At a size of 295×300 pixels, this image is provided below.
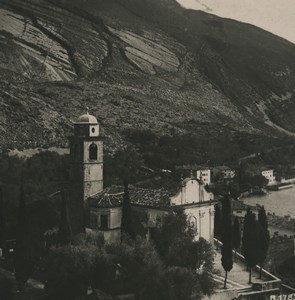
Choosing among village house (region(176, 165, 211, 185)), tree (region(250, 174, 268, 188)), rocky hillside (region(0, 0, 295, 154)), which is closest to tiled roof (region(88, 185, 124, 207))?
rocky hillside (region(0, 0, 295, 154))

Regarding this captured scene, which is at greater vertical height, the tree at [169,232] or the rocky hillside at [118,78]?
the rocky hillside at [118,78]

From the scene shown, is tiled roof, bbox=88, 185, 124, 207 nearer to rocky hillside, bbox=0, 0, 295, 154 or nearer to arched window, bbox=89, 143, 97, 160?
arched window, bbox=89, 143, 97, 160

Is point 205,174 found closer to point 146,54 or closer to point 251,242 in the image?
point 251,242

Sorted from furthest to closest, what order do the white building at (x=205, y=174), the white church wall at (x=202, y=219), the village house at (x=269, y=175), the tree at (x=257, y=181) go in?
the village house at (x=269, y=175) → the tree at (x=257, y=181) → the white building at (x=205, y=174) → the white church wall at (x=202, y=219)

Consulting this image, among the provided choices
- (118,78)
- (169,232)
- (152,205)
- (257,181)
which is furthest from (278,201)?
(118,78)

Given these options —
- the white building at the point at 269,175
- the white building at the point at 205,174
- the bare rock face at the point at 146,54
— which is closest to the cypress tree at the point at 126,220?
the white building at the point at 205,174

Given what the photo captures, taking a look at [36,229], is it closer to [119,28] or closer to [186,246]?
[186,246]

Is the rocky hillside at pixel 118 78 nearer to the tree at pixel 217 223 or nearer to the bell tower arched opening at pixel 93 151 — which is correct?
the tree at pixel 217 223
